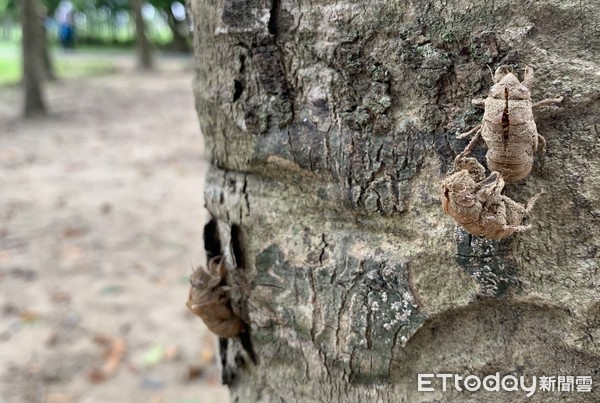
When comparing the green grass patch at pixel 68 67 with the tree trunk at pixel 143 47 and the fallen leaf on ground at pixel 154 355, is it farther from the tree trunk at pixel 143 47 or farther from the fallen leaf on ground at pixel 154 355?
the fallen leaf on ground at pixel 154 355

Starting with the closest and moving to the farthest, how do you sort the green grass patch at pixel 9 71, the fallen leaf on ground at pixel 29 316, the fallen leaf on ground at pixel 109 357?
the fallen leaf on ground at pixel 109 357
the fallen leaf on ground at pixel 29 316
the green grass patch at pixel 9 71

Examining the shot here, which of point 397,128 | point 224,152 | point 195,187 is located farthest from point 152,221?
point 397,128

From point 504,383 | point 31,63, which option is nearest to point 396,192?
point 504,383

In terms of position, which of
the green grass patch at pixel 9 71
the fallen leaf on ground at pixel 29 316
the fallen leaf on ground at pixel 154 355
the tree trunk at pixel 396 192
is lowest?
the fallen leaf on ground at pixel 154 355

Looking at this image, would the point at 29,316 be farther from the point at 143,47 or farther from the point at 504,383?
the point at 143,47

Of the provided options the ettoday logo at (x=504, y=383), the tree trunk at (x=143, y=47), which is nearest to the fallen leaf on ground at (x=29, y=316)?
the ettoday logo at (x=504, y=383)

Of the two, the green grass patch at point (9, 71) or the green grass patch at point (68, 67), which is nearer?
the green grass patch at point (9, 71)

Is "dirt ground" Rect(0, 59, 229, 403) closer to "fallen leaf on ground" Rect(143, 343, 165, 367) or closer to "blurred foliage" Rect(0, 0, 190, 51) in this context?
"fallen leaf on ground" Rect(143, 343, 165, 367)

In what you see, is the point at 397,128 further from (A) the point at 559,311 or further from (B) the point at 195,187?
(B) the point at 195,187
